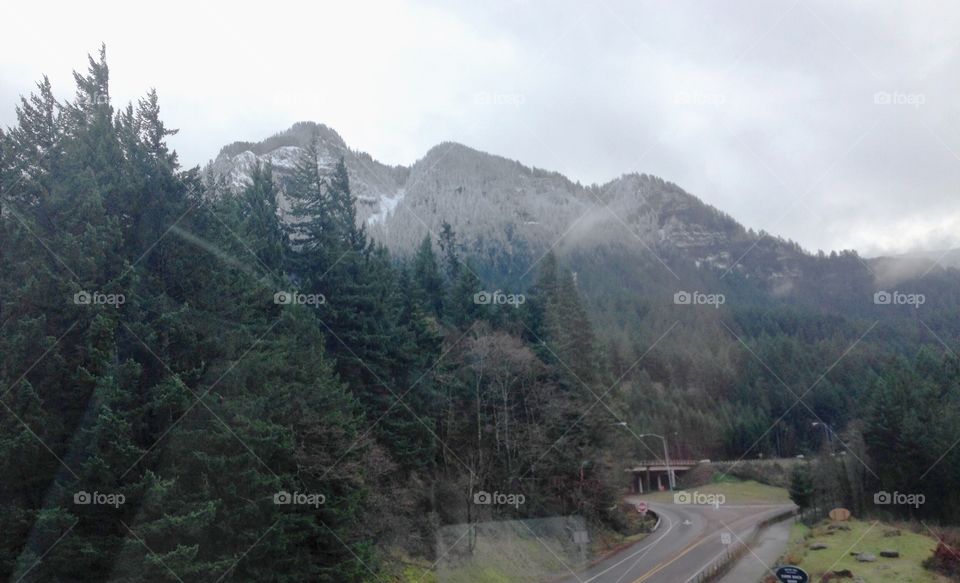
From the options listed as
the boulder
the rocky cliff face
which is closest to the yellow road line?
the boulder

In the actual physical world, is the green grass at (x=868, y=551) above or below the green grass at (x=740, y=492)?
above

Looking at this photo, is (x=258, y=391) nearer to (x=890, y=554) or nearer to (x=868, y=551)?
(x=868, y=551)

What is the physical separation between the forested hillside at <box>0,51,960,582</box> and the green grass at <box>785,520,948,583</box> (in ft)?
36.5

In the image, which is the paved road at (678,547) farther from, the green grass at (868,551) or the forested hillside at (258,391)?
the green grass at (868,551)

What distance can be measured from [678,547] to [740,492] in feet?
124

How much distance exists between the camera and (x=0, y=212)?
19.8 metres

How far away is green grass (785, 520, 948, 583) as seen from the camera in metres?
28.9

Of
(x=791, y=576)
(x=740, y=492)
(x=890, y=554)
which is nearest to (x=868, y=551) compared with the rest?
(x=890, y=554)

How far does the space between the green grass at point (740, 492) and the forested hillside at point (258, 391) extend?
61.8 feet

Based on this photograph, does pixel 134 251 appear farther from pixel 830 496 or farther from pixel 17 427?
pixel 830 496

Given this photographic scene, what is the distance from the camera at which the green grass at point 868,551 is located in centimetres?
2885

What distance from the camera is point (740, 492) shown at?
74.2 meters

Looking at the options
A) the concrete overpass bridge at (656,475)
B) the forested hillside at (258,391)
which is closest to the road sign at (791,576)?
the forested hillside at (258,391)

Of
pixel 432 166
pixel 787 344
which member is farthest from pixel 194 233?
pixel 432 166
